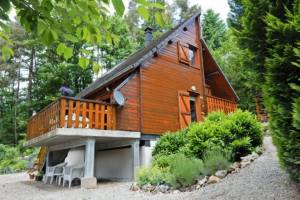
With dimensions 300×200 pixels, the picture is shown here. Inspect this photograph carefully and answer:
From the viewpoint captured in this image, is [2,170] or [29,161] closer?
[2,170]

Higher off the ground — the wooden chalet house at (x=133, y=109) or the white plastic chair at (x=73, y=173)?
the wooden chalet house at (x=133, y=109)

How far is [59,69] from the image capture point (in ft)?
74.5

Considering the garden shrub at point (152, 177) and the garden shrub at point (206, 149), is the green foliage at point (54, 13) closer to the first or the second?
the garden shrub at point (206, 149)

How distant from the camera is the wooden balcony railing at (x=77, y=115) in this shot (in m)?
7.78

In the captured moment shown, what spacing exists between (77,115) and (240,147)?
4646 mm

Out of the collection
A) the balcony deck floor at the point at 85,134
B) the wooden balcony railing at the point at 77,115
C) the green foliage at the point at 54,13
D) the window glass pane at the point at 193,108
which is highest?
the window glass pane at the point at 193,108

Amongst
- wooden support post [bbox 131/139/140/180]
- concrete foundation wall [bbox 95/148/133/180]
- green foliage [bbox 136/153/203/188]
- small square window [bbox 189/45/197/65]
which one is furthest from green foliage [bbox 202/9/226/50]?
green foliage [bbox 136/153/203/188]

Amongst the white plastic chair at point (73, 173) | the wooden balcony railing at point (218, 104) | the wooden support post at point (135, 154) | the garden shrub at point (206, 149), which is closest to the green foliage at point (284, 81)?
the garden shrub at point (206, 149)

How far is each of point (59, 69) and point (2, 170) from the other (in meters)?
9.11

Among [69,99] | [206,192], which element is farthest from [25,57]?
[206,192]

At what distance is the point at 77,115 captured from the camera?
26.1 feet

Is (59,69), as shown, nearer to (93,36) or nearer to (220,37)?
(220,37)

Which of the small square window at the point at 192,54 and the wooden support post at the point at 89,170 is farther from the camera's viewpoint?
the small square window at the point at 192,54

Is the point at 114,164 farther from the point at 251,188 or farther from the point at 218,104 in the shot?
the point at 251,188
